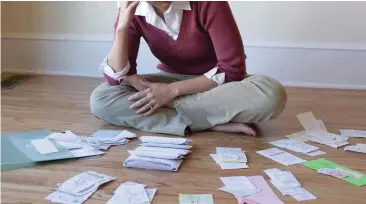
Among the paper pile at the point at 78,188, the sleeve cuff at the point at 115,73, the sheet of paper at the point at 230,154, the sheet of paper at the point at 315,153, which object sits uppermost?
the sleeve cuff at the point at 115,73

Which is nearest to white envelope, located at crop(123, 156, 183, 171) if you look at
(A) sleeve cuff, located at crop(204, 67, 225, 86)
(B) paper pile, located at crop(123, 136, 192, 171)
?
(B) paper pile, located at crop(123, 136, 192, 171)

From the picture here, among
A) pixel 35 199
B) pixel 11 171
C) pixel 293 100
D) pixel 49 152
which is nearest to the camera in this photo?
pixel 35 199

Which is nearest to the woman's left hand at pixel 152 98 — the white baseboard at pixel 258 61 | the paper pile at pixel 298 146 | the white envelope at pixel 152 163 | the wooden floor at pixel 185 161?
the wooden floor at pixel 185 161

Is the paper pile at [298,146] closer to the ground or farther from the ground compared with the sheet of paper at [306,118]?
closer to the ground

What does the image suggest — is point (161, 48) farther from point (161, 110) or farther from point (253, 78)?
point (253, 78)

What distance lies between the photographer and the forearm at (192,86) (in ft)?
6.23

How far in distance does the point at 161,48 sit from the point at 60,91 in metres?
0.82

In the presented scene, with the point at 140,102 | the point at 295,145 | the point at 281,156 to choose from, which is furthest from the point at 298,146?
the point at 140,102

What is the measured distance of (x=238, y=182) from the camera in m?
1.52

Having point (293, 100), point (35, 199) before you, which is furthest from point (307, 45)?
point (35, 199)

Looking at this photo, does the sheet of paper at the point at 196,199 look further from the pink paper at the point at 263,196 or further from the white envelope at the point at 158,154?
the white envelope at the point at 158,154

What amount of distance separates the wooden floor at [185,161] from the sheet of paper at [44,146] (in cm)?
9

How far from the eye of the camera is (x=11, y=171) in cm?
159

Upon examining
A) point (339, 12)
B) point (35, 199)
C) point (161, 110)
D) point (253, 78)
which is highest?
point (339, 12)
